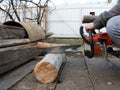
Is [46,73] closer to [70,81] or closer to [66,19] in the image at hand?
[70,81]

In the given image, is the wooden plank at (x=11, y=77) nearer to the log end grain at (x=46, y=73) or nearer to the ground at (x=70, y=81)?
the ground at (x=70, y=81)

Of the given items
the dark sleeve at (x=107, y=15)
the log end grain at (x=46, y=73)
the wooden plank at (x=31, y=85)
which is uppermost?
the dark sleeve at (x=107, y=15)

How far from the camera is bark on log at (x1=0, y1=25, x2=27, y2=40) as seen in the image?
2.70 meters

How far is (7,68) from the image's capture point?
236 centimetres

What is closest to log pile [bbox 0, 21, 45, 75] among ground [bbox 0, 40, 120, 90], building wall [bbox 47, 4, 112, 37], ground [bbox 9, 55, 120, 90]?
ground [bbox 0, 40, 120, 90]

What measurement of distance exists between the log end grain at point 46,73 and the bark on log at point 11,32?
775 millimetres

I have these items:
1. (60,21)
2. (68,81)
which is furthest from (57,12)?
(68,81)

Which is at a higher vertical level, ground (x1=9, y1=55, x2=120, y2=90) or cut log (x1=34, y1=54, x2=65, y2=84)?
cut log (x1=34, y1=54, x2=65, y2=84)

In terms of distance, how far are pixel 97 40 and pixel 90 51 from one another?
11 centimetres

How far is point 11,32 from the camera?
2.96 meters

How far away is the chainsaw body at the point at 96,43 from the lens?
199cm

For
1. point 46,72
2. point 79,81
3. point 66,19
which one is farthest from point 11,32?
point 66,19

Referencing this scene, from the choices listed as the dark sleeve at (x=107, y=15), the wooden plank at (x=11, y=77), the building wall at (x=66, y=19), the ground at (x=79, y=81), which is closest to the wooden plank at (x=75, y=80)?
the ground at (x=79, y=81)

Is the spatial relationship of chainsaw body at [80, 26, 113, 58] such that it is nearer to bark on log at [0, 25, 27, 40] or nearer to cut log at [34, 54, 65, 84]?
cut log at [34, 54, 65, 84]
